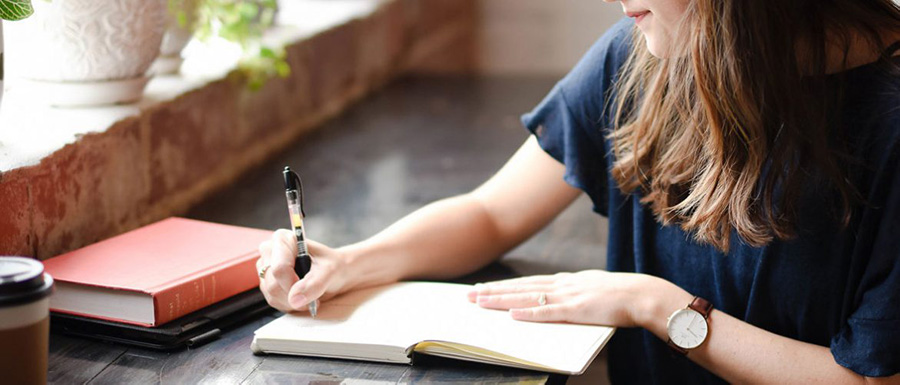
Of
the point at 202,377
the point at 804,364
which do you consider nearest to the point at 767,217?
the point at 804,364

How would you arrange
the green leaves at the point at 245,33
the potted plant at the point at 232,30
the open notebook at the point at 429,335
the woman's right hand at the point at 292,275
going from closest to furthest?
the open notebook at the point at 429,335
the woman's right hand at the point at 292,275
the potted plant at the point at 232,30
the green leaves at the point at 245,33

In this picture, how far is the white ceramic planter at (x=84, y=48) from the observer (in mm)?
1416

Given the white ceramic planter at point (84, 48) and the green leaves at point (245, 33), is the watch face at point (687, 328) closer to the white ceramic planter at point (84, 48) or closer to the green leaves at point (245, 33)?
the white ceramic planter at point (84, 48)

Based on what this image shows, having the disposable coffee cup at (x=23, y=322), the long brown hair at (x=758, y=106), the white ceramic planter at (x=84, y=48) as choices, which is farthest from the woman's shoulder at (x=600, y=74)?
the disposable coffee cup at (x=23, y=322)

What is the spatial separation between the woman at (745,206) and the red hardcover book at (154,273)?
7 centimetres

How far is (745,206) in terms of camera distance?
1148 millimetres

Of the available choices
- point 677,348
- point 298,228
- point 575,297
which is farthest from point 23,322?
point 677,348

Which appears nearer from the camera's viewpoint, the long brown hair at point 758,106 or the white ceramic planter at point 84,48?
the long brown hair at point 758,106

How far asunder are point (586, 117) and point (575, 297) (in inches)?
12.8

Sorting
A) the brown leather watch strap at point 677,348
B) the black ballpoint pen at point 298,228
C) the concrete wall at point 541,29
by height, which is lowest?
the concrete wall at point 541,29

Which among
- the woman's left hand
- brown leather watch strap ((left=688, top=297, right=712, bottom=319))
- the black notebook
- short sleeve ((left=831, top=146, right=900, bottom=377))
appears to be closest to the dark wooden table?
the black notebook

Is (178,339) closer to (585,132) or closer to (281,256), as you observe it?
(281,256)

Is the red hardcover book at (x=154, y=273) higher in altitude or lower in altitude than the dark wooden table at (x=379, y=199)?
higher

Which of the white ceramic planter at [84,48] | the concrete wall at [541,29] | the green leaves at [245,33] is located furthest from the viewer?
the concrete wall at [541,29]
